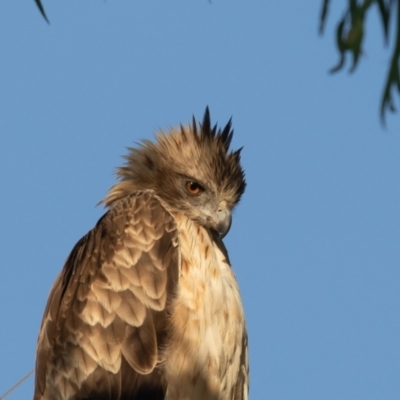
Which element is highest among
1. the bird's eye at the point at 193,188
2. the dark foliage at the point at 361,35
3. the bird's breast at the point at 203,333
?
the bird's eye at the point at 193,188

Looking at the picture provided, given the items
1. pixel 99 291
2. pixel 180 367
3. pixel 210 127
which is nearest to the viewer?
pixel 180 367

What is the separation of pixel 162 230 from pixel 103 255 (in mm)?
466

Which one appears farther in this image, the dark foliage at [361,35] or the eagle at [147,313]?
the eagle at [147,313]

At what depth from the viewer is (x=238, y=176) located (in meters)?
6.98

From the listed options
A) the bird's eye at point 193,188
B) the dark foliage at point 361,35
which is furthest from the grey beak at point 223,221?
the dark foliage at point 361,35

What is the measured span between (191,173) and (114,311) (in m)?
1.51

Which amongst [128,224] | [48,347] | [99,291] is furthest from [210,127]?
[48,347]

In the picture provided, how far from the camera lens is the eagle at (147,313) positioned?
18.1 feet

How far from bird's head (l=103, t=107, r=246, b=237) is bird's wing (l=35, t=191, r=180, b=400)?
506 millimetres

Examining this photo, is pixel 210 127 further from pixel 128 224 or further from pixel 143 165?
pixel 128 224

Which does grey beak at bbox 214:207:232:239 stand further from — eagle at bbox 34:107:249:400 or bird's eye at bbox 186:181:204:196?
bird's eye at bbox 186:181:204:196

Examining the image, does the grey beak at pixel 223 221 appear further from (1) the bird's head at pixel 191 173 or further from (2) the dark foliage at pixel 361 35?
(2) the dark foliage at pixel 361 35

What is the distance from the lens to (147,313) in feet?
18.6

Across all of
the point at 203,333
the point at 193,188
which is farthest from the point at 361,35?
the point at 193,188
